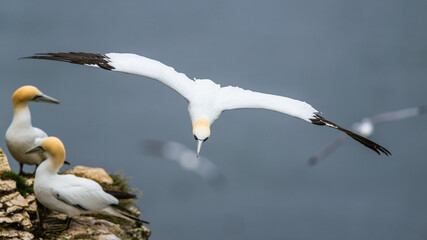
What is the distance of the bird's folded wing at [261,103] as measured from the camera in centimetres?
955

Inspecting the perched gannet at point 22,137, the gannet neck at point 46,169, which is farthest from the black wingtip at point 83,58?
the gannet neck at point 46,169

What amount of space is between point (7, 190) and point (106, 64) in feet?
7.20

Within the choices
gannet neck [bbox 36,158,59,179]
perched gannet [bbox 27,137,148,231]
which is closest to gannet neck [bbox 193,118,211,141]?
perched gannet [bbox 27,137,148,231]

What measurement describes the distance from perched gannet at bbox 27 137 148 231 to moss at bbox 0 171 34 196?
0.46 m

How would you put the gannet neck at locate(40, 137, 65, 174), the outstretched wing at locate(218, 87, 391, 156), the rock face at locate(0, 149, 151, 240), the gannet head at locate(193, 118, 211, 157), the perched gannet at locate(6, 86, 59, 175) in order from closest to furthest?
the rock face at locate(0, 149, 151, 240) < the gannet neck at locate(40, 137, 65, 174) < the perched gannet at locate(6, 86, 59, 175) < the gannet head at locate(193, 118, 211, 157) < the outstretched wing at locate(218, 87, 391, 156)

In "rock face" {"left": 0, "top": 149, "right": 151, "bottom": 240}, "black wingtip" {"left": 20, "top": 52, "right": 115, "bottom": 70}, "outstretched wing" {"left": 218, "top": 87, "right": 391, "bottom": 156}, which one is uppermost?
"outstretched wing" {"left": 218, "top": 87, "right": 391, "bottom": 156}

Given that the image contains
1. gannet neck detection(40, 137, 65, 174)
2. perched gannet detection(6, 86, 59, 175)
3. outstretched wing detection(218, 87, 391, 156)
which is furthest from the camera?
outstretched wing detection(218, 87, 391, 156)

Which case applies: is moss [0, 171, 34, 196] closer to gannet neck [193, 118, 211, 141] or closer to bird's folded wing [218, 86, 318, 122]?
gannet neck [193, 118, 211, 141]

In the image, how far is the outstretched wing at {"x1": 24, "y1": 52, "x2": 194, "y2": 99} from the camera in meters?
9.09

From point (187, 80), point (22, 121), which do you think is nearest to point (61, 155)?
point (22, 121)

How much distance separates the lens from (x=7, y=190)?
786cm

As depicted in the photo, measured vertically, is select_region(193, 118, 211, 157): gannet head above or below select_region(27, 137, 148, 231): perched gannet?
above

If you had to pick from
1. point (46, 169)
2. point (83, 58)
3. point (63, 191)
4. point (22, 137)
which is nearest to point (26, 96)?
point (22, 137)

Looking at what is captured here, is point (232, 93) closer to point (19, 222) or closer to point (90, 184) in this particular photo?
A: point (90, 184)
